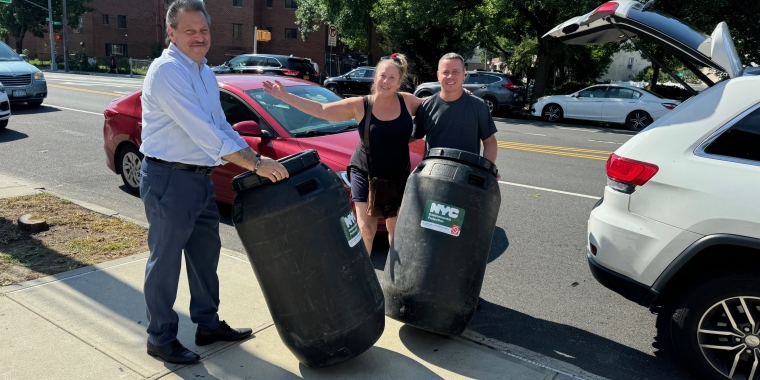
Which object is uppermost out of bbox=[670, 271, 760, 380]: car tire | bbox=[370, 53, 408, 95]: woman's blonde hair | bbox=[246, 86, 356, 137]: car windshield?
bbox=[370, 53, 408, 95]: woman's blonde hair

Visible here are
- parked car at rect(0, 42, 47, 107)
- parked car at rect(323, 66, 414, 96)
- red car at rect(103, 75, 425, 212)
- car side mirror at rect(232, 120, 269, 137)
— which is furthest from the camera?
parked car at rect(323, 66, 414, 96)

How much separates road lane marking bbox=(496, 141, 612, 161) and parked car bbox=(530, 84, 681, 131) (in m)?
6.05

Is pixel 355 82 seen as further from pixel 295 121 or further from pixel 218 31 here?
pixel 218 31

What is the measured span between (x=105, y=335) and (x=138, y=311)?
13.9 inches

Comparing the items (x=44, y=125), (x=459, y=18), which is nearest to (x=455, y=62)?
(x=44, y=125)

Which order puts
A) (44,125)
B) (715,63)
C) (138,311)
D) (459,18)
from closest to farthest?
(715,63) → (138,311) → (44,125) → (459,18)

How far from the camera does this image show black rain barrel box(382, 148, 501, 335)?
3379 mm

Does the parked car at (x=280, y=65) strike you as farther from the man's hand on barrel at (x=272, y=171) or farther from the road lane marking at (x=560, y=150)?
the man's hand on barrel at (x=272, y=171)

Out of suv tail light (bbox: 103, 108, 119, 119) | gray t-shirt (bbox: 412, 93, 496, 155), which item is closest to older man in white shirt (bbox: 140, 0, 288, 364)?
gray t-shirt (bbox: 412, 93, 496, 155)

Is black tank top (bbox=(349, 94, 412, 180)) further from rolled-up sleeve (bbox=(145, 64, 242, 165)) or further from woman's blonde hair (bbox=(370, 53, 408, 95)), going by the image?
rolled-up sleeve (bbox=(145, 64, 242, 165))

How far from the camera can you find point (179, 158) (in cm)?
300

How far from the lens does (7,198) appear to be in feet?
20.7

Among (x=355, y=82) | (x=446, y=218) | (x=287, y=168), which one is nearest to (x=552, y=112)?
(x=355, y=82)

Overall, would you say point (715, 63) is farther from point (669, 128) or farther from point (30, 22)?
point (30, 22)
